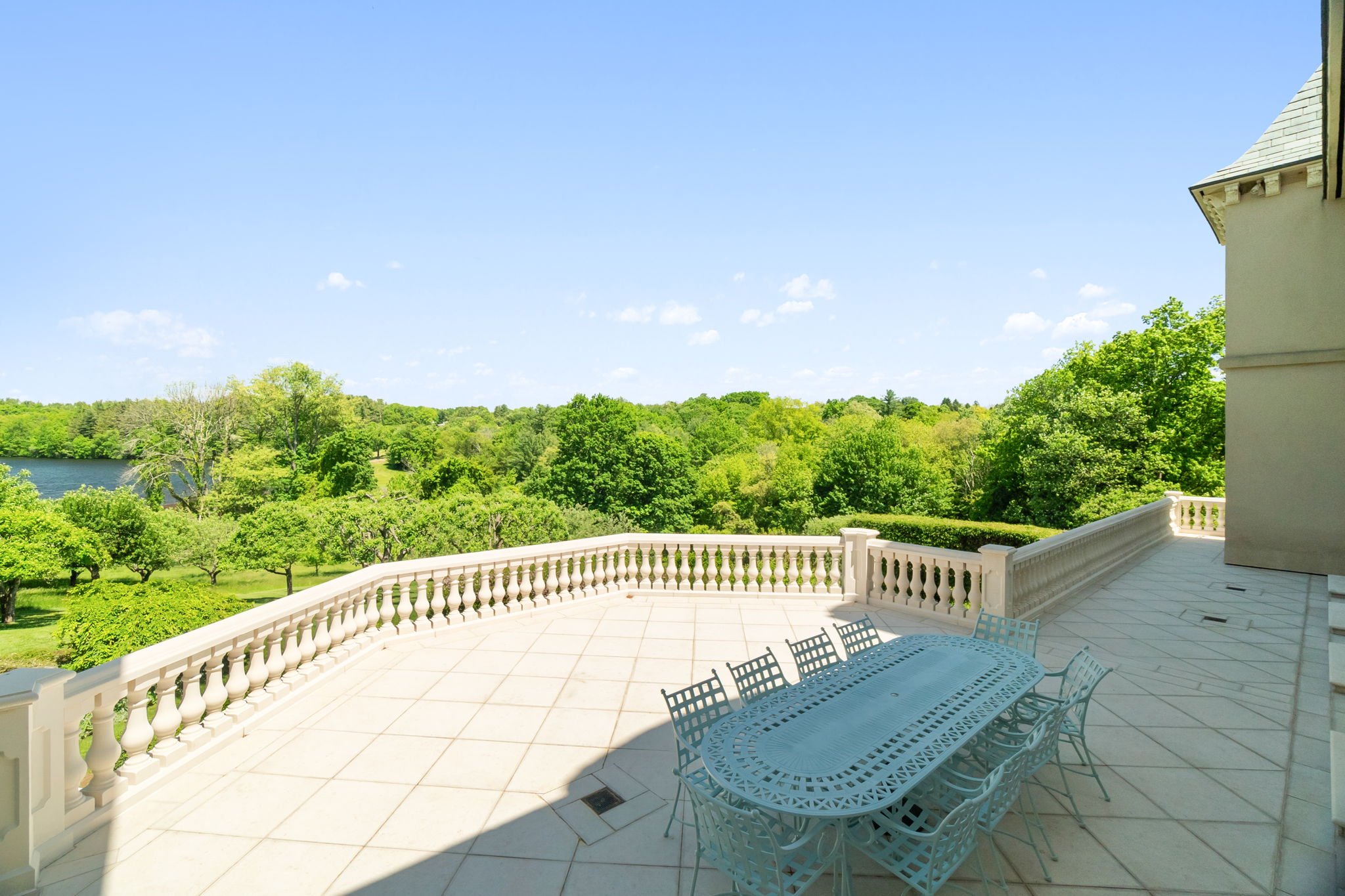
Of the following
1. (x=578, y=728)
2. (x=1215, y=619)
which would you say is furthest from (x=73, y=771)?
(x=1215, y=619)

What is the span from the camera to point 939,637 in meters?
4.20

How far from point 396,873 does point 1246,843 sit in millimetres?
4384

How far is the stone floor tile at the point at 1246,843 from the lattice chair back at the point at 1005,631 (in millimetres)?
1267

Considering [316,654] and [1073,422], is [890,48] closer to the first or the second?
[316,654]

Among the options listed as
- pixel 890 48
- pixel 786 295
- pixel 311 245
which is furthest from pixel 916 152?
pixel 786 295

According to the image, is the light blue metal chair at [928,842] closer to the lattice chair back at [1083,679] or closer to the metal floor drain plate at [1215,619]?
the lattice chair back at [1083,679]

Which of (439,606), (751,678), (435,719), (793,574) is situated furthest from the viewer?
(793,574)

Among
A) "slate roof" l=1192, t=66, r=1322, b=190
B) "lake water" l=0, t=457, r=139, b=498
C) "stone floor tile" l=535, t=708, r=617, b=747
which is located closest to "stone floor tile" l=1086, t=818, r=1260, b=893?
"stone floor tile" l=535, t=708, r=617, b=747

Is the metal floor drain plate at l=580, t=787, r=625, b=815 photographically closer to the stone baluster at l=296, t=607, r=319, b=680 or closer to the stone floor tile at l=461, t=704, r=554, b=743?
the stone floor tile at l=461, t=704, r=554, b=743

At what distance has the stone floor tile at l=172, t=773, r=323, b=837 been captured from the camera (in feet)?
10.5

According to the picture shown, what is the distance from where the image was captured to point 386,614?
627 centimetres

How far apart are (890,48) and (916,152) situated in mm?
3701

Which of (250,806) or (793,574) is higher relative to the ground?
(793,574)

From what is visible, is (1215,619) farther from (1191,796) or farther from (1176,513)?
(1176,513)
